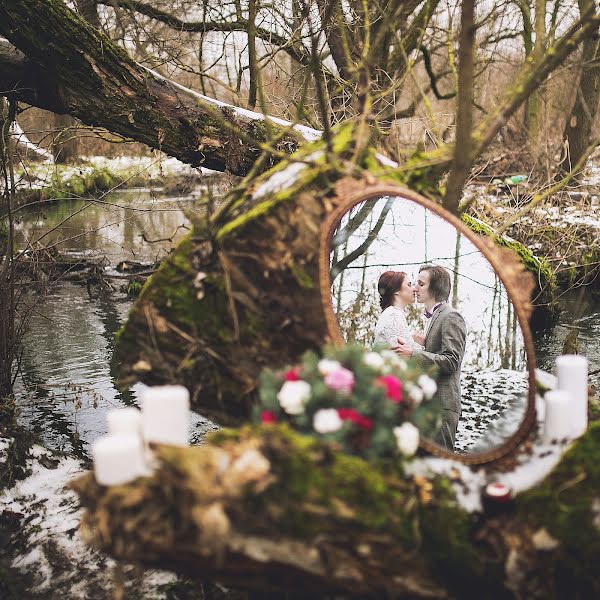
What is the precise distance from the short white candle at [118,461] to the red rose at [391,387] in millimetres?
838

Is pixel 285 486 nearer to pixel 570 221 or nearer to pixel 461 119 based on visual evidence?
pixel 461 119

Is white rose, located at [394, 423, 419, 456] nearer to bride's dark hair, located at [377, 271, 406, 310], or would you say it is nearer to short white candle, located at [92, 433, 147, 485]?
short white candle, located at [92, 433, 147, 485]

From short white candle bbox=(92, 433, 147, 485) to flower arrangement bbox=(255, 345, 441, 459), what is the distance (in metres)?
0.52

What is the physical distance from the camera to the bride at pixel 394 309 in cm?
434

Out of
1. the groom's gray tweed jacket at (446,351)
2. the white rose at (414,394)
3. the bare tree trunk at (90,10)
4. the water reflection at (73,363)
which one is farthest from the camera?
the bare tree trunk at (90,10)

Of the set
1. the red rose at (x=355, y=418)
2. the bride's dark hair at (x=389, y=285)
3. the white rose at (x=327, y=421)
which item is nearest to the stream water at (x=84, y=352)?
the red rose at (x=355, y=418)

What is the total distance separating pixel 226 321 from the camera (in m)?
2.88

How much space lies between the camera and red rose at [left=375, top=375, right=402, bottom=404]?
2.38m

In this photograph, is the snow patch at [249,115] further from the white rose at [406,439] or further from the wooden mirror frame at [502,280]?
the white rose at [406,439]

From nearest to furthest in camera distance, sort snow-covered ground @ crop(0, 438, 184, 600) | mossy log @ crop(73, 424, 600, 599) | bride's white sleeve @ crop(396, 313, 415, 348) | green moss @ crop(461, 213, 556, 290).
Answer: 1. mossy log @ crop(73, 424, 600, 599)
2. snow-covered ground @ crop(0, 438, 184, 600)
3. bride's white sleeve @ crop(396, 313, 415, 348)
4. green moss @ crop(461, 213, 556, 290)

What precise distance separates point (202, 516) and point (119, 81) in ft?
13.2

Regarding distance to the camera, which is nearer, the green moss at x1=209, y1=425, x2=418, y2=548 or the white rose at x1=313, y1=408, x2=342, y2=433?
the green moss at x1=209, y1=425, x2=418, y2=548

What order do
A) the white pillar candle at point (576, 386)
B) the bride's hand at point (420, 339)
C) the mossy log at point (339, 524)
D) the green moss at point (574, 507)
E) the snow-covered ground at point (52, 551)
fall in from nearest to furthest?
1. the mossy log at point (339, 524)
2. the green moss at point (574, 507)
3. the white pillar candle at point (576, 386)
4. the snow-covered ground at point (52, 551)
5. the bride's hand at point (420, 339)

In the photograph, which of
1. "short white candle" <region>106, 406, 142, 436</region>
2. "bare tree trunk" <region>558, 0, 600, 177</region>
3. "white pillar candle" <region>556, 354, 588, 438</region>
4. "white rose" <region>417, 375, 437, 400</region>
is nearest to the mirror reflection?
"white pillar candle" <region>556, 354, 588, 438</region>
